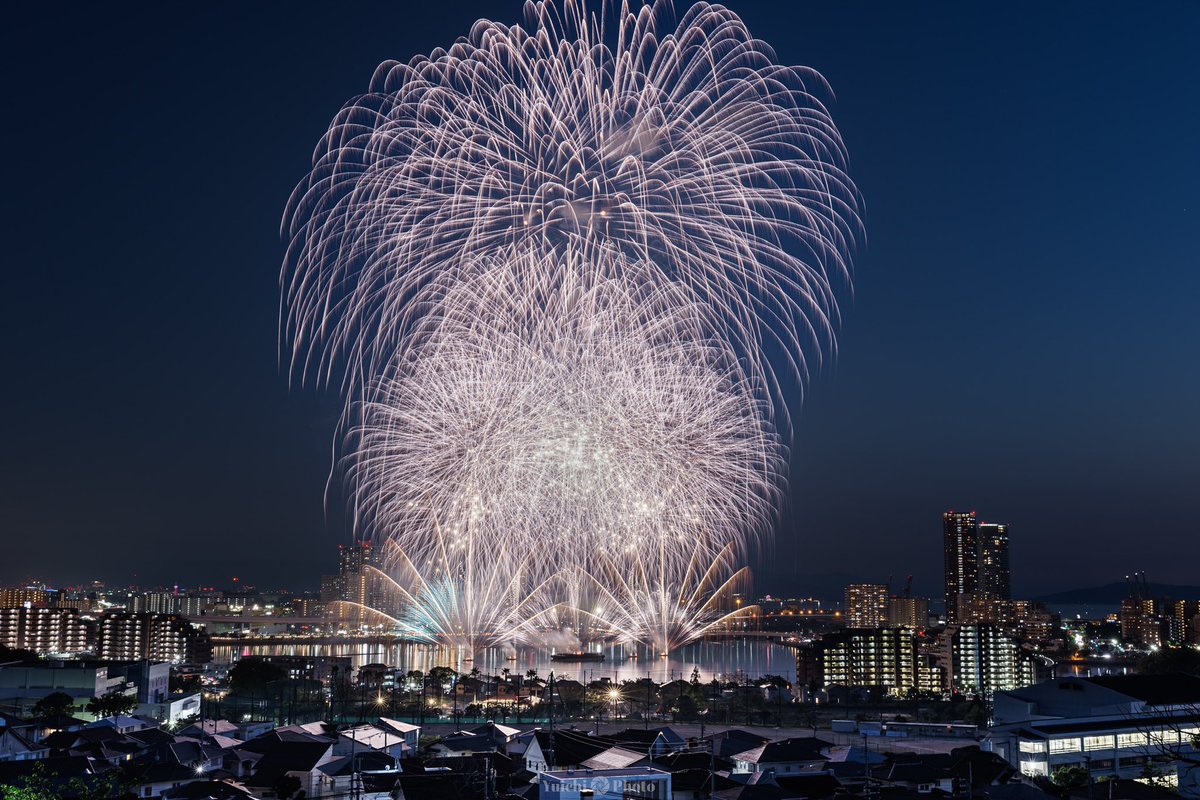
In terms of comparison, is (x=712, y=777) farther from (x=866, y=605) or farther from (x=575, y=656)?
(x=866, y=605)

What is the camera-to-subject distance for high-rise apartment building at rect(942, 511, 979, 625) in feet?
481

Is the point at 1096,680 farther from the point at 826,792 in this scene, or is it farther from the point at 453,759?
the point at 453,759

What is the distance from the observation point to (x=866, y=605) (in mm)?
137875

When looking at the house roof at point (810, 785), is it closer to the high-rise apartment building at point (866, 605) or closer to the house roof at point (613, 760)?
the house roof at point (613, 760)

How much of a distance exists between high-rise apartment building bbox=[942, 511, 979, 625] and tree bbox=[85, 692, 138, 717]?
130063mm

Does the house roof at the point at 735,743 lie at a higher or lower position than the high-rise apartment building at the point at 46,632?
higher

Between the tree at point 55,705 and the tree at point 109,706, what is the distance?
57cm

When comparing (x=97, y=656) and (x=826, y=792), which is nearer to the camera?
(x=826, y=792)

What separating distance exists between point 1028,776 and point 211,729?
16.8 metres

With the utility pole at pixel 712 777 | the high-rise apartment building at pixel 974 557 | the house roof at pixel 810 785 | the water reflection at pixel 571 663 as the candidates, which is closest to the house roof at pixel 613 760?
the utility pole at pixel 712 777

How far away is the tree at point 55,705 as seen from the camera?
27.0 metres

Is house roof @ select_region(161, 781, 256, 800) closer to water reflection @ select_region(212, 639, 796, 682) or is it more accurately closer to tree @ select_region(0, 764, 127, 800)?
tree @ select_region(0, 764, 127, 800)

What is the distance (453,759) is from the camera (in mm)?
20500

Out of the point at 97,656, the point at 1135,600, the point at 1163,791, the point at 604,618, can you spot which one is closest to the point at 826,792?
the point at 1163,791
